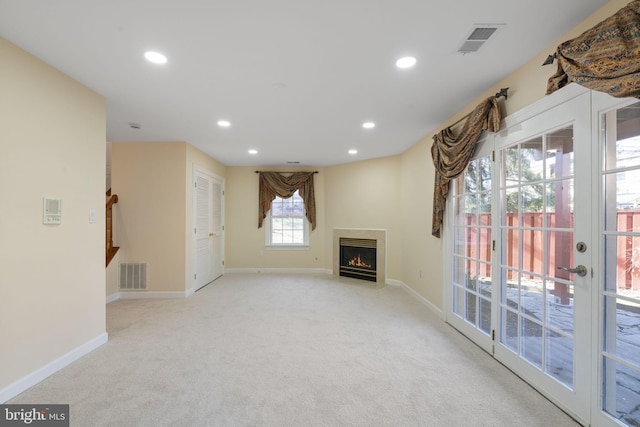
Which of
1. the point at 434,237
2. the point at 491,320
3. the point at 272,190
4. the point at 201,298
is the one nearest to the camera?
the point at 491,320

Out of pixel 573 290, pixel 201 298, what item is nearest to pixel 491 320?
pixel 573 290

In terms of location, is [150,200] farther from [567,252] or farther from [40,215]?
[567,252]

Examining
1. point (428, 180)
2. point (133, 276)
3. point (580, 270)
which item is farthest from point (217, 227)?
point (580, 270)

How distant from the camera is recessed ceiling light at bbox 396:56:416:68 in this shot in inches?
86.4

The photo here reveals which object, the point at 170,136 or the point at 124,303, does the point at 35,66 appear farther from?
the point at 124,303

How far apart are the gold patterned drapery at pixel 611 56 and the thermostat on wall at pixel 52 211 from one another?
148 inches

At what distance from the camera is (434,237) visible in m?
3.96

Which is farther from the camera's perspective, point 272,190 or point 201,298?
point 272,190

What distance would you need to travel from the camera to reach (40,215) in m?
2.27

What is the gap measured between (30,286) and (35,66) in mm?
1674

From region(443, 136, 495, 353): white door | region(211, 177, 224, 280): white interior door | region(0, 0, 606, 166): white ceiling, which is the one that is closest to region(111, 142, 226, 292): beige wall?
region(0, 0, 606, 166): white ceiling

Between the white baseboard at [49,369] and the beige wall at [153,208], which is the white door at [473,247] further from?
the beige wall at [153,208]

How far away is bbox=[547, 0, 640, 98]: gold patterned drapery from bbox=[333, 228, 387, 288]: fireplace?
4.26 metres

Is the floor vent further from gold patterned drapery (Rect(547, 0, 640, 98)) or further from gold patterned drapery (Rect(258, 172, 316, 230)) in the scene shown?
gold patterned drapery (Rect(547, 0, 640, 98))
